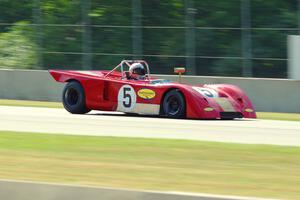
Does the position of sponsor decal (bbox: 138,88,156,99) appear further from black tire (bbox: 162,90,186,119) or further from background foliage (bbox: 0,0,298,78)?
background foliage (bbox: 0,0,298,78)

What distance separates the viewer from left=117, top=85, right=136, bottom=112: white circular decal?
62.7 feet

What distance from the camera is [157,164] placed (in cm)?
1038

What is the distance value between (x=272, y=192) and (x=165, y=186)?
1.13 meters

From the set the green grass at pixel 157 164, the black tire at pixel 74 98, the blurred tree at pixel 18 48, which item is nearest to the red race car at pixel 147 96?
the black tire at pixel 74 98

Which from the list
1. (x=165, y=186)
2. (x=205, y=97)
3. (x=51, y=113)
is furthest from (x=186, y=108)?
(x=165, y=186)

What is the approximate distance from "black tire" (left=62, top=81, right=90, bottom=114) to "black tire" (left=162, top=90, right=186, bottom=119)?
7.44ft

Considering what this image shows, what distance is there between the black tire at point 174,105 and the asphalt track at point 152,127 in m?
0.33

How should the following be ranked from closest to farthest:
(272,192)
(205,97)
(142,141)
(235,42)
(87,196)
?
(87,196), (272,192), (142,141), (205,97), (235,42)

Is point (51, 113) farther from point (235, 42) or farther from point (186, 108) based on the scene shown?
point (235, 42)

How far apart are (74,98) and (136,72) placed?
172 centimetres

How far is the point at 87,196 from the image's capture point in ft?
24.1

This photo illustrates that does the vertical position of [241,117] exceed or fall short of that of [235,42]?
it falls short

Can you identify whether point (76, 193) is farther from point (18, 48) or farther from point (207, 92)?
point (18, 48)

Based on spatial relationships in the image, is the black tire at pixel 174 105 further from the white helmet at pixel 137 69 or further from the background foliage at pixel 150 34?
the background foliage at pixel 150 34
